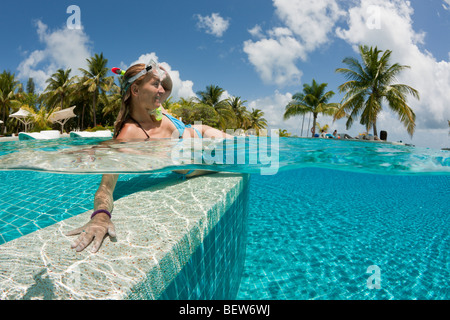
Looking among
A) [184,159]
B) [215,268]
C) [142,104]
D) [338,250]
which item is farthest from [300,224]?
[142,104]

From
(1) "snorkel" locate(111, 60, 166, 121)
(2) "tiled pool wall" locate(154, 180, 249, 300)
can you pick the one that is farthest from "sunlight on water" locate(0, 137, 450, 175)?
(2) "tiled pool wall" locate(154, 180, 249, 300)

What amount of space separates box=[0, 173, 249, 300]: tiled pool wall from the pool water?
998 millimetres

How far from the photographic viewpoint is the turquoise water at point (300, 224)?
2.94 m

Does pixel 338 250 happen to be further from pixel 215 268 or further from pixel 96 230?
pixel 96 230

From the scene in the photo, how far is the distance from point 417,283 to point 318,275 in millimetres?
1294

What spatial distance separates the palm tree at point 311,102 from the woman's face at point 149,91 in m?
34.6

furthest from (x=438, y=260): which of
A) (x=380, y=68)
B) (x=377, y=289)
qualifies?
(x=380, y=68)

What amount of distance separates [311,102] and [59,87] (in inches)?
1482

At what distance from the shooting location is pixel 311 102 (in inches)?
1383

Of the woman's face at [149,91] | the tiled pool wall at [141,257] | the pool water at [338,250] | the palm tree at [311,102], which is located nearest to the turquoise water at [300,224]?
the pool water at [338,250]

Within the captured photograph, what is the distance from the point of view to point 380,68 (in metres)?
25.1

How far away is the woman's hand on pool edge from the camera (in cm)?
141

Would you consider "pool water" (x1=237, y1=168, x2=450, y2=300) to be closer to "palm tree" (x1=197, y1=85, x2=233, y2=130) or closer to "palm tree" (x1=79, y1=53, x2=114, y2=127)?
"palm tree" (x1=197, y1=85, x2=233, y2=130)
